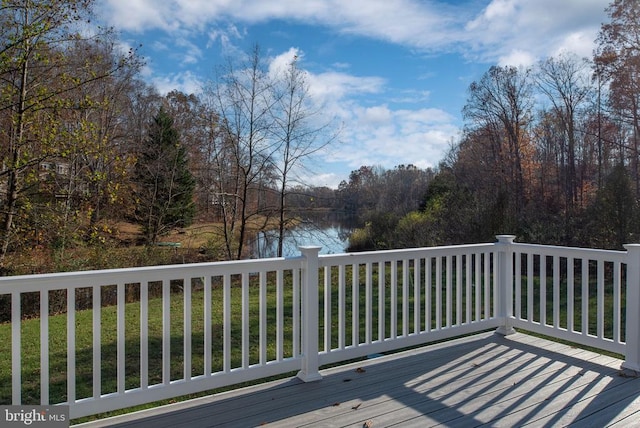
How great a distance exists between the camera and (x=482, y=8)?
7.36 metres

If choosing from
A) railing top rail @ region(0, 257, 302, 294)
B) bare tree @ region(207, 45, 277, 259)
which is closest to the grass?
railing top rail @ region(0, 257, 302, 294)

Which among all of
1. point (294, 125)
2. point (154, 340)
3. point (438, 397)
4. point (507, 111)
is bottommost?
point (154, 340)

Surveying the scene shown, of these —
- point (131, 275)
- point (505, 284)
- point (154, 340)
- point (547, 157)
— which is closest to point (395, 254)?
point (505, 284)

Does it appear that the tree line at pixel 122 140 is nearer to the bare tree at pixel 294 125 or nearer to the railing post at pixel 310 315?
the bare tree at pixel 294 125

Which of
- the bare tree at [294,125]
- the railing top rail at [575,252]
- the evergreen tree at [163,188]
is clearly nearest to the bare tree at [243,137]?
the bare tree at [294,125]

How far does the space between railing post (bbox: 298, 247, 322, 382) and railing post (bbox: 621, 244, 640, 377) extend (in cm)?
222

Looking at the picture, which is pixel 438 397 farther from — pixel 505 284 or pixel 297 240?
pixel 297 240

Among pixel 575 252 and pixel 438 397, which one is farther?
pixel 575 252

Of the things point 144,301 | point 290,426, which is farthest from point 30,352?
point 290,426

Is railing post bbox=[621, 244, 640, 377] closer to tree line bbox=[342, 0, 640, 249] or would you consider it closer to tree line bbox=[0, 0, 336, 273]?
tree line bbox=[342, 0, 640, 249]

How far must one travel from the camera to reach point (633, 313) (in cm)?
310

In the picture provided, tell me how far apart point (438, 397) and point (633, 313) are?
1612mm

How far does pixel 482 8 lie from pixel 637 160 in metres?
7.23

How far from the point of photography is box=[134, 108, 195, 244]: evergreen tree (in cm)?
1206
